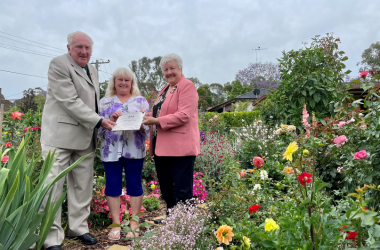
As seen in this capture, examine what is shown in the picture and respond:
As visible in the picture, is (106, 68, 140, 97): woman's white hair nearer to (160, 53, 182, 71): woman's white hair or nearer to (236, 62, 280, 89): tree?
(160, 53, 182, 71): woman's white hair

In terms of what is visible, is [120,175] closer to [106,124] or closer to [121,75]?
[106,124]

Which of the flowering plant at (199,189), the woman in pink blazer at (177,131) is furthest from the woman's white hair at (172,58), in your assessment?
the flowering plant at (199,189)

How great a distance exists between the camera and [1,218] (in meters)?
1.54

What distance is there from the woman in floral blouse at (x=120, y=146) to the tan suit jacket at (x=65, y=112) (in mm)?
217

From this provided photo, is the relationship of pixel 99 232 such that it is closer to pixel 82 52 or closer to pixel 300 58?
pixel 82 52

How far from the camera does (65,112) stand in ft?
8.31

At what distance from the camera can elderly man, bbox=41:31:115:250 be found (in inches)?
97.5

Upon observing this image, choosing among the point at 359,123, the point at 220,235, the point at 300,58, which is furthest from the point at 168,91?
the point at 300,58

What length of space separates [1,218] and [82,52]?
163 centimetres

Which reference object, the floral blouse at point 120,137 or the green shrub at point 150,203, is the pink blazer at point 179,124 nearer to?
the floral blouse at point 120,137

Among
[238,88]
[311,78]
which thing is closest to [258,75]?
[238,88]

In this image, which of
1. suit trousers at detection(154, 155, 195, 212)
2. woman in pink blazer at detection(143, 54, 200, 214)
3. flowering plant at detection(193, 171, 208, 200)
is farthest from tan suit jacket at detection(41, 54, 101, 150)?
flowering plant at detection(193, 171, 208, 200)

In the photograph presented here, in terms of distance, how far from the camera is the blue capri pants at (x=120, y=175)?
2.73 m

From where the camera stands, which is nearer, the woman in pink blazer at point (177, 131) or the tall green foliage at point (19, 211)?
the tall green foliage at point (19, 211)
